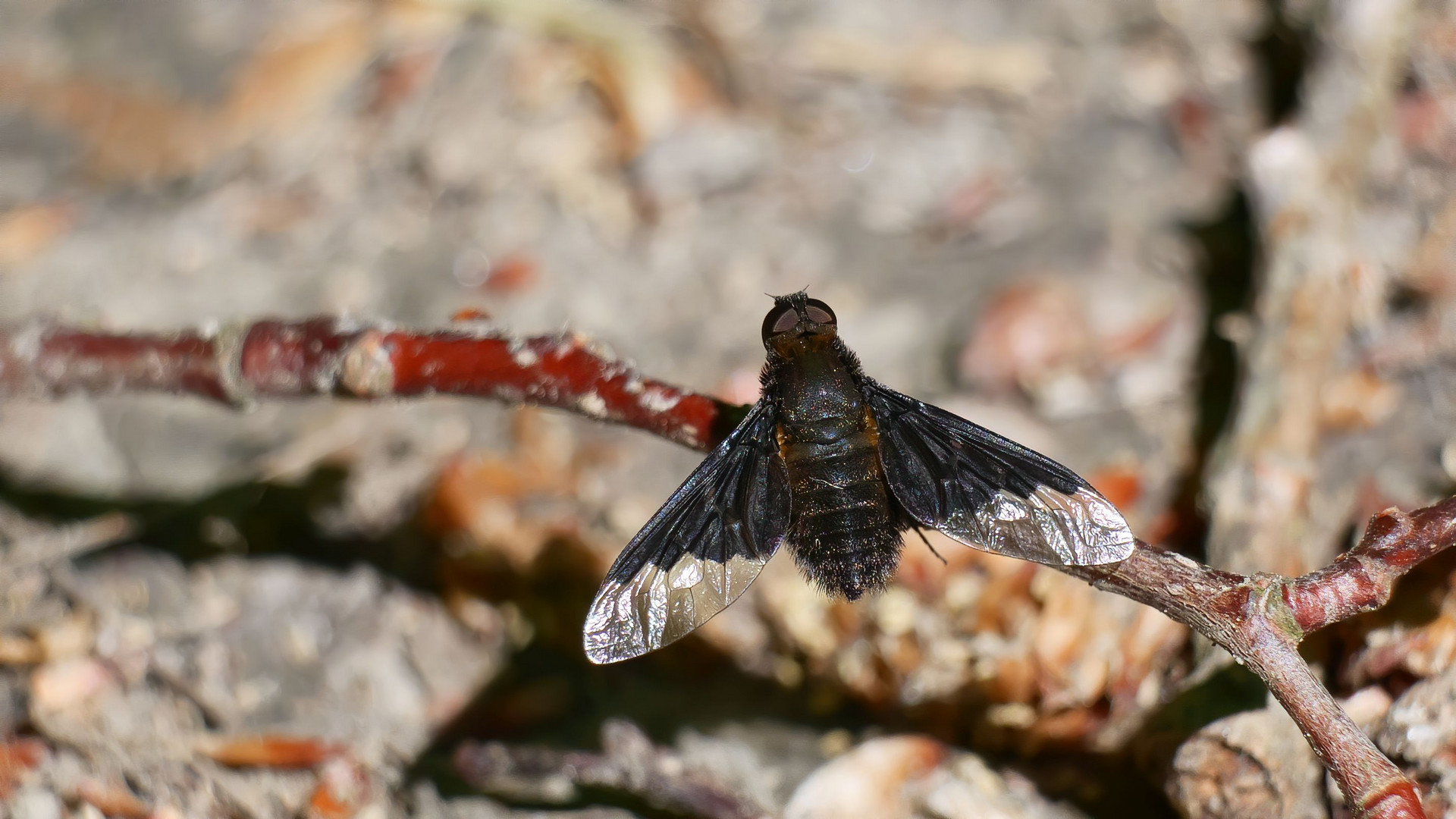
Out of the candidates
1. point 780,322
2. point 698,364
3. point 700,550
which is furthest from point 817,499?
point 698,364

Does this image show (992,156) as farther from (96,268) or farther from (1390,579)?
(96,268)

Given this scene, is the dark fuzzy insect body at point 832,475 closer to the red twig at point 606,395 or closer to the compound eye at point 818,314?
the compound eye at point 818,314

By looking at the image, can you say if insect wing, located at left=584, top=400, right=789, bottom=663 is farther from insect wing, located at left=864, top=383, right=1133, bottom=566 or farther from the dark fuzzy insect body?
insect wing, located at left=864, top=383, right=1133, bottom=566

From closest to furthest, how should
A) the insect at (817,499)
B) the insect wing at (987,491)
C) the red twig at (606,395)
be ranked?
the red twig at (606,395) < the insect wing at (987,491) < the insect at (817,499)

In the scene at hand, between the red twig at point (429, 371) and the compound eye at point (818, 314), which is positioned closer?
the red twig at point (429, 371)

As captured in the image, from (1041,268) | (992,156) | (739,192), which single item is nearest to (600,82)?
(739,192)

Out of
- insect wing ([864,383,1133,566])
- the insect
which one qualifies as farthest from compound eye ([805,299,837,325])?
insect wing ([864,383,1133,566])

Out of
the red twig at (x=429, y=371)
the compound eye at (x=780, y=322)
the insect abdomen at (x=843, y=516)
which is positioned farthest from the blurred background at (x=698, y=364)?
the insect abdomen at (x=843, y=516)
